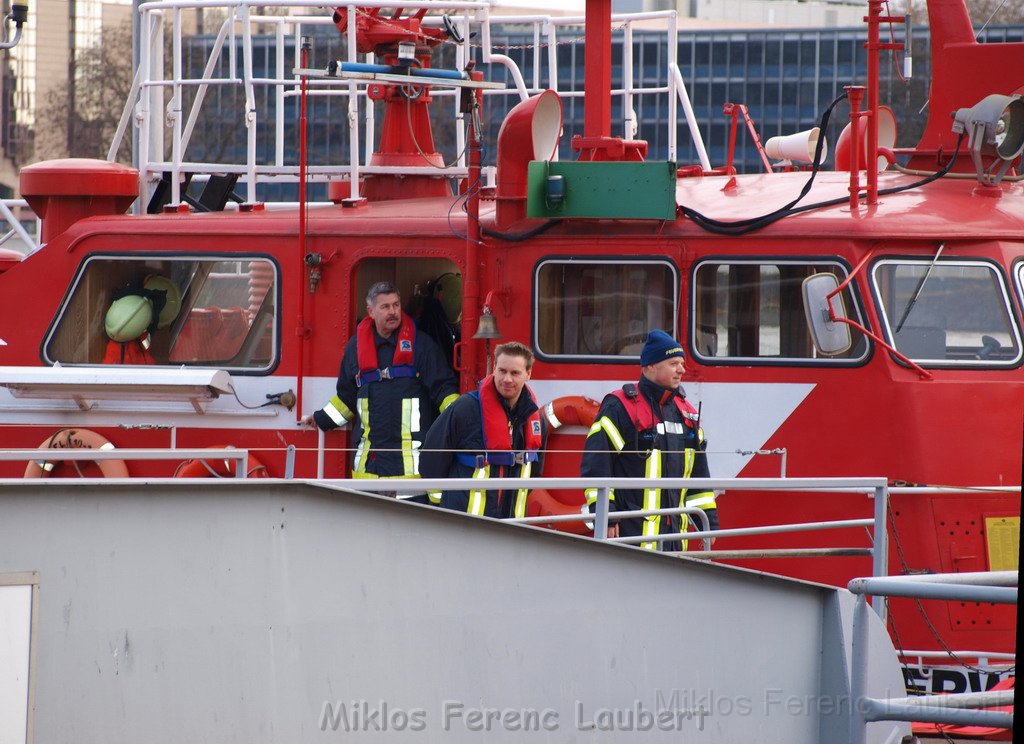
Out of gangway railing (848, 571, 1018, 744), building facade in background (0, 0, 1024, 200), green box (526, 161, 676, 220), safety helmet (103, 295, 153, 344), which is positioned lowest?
gangway railing (848, 571, 1018, 744)

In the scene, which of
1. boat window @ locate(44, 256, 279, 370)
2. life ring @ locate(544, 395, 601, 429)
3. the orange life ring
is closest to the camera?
life ring @ locate(544, 395, 601, 429)

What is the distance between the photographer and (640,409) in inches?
277

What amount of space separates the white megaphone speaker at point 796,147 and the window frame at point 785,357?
1.95 metres

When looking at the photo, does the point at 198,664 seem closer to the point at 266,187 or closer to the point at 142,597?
the point at 142,597

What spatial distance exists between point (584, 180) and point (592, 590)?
3222 millimetres

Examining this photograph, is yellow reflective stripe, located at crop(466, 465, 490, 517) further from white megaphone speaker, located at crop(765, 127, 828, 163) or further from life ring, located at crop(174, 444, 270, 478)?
white megaphone speaker, located at crop(765, 127, 828, 163)

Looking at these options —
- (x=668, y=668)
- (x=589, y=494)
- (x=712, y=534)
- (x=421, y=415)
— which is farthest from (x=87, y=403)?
(x=668, y=668)

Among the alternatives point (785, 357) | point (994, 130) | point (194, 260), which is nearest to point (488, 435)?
point (785, 357)

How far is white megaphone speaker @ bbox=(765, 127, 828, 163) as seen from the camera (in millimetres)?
9227

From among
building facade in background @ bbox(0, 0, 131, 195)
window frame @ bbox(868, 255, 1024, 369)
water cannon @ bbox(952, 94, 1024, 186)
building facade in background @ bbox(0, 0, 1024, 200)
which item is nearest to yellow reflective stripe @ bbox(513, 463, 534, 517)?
window frame @ bbox(868, 255, 1024, 369)

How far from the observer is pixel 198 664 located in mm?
4301

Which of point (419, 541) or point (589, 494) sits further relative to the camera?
point (589, 494)

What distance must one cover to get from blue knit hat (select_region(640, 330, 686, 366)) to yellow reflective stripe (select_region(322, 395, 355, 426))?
5.93ft

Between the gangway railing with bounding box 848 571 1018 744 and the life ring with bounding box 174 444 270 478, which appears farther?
the life ring with bounding box 174 444 270 478
